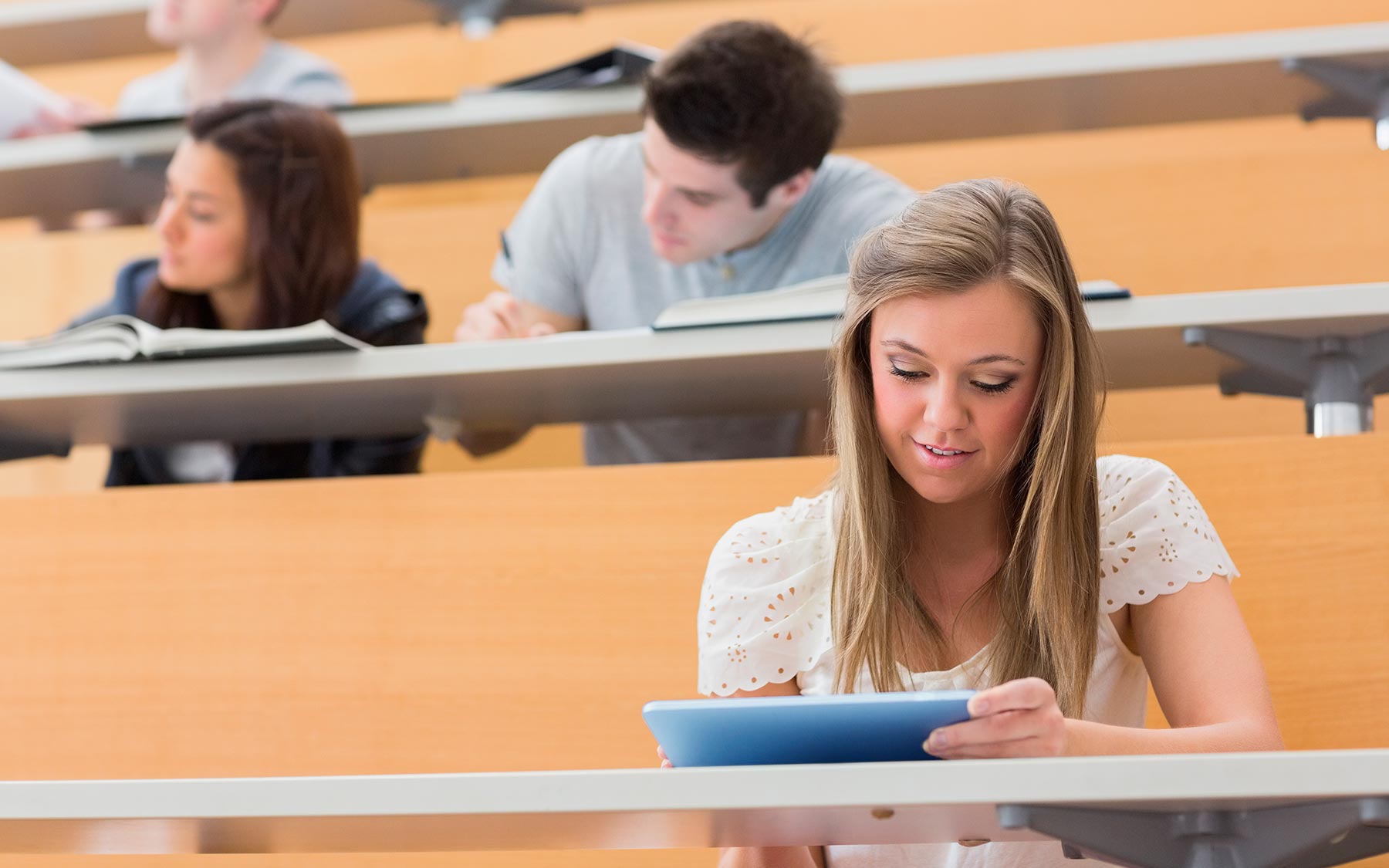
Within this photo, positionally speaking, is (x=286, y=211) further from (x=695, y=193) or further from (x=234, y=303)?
(x=695, y=193)

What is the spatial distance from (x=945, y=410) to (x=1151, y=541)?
0.15 meters

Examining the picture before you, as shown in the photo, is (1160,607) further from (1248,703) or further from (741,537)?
(741,537)

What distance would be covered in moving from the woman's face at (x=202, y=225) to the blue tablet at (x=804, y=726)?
3.67ft

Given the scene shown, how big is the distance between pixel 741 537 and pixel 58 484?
3.70ft

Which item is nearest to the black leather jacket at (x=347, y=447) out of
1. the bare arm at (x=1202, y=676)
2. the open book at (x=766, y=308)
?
the open book at (x=766, y=308)

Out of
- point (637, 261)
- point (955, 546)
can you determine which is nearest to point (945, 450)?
point (955, 546)

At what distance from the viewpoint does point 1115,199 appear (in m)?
1.56

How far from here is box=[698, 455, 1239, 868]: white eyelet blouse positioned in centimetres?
90

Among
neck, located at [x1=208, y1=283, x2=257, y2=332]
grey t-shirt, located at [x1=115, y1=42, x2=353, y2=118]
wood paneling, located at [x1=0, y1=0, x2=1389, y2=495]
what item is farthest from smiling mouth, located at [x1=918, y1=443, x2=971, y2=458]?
grey t-shirt, located at [x1=115, y1=42, x2=353, y2=118]

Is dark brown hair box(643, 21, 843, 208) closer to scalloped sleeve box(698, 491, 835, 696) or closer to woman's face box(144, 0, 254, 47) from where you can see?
scalloped sleeve box(698, 491, 835, 696)

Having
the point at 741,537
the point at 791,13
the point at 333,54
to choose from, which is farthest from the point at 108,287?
the point at 741,537

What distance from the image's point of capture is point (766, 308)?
113 centimetres

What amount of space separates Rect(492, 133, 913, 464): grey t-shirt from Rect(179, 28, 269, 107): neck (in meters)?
0.61

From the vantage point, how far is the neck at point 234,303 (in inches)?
64.5
